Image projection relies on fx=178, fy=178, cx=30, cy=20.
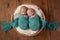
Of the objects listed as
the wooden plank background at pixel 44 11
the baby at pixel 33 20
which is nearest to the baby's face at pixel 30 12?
the baby at pixel 33 20

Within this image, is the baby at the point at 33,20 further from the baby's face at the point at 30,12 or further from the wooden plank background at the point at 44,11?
the wooden plank background at the point at 44,11

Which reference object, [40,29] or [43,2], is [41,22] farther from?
[43,2]

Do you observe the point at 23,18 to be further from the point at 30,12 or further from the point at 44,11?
the point at 44,11

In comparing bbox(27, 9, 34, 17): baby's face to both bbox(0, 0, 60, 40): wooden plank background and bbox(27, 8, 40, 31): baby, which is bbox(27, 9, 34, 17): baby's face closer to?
bbox(27, 8, 40, 31): baby

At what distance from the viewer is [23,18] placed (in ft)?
5.16

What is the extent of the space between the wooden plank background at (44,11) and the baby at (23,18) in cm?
9

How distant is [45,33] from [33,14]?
208mm

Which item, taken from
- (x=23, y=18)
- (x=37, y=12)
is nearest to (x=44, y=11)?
(x=37, y=12)

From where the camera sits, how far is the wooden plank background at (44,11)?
5.31 feet

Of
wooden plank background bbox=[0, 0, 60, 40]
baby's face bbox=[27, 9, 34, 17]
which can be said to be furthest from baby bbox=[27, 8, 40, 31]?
wooden plank background bbox=[0, 0, 60, 40]

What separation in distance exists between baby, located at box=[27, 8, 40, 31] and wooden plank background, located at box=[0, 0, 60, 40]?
10 cm

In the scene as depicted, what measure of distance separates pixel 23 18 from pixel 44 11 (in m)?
0.22

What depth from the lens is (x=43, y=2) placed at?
166 centimetres

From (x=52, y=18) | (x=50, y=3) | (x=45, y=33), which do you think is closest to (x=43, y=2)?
(x=50, y=3)
